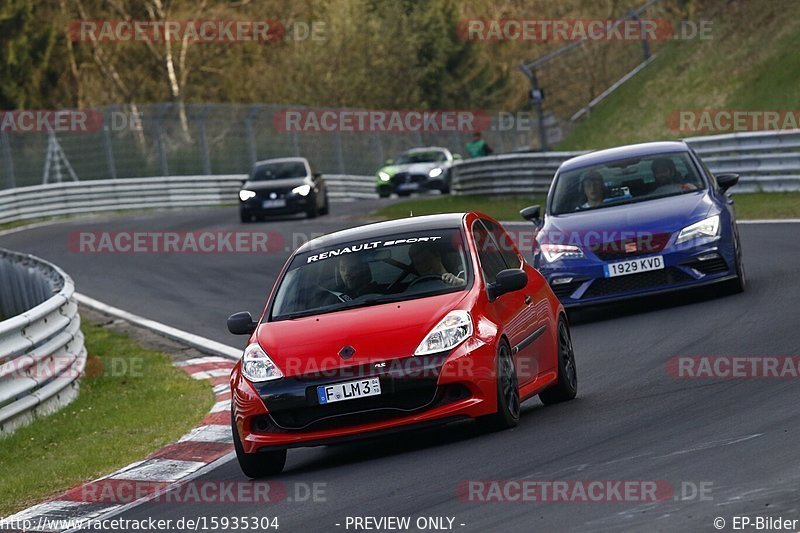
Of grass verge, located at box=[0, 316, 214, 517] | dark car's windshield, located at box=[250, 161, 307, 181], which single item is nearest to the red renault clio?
grass verge, located at box=[0, 316, 214, 517]

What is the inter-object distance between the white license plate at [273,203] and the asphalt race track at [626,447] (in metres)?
20.2

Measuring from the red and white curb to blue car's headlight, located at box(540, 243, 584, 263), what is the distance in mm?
3522

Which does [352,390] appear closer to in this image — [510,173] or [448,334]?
[448,334]

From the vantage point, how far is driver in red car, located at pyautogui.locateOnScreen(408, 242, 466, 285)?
9570mm

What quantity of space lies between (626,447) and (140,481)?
10.1 feet

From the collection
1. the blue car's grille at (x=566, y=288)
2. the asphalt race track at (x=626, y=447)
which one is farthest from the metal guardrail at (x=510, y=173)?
the asphalt race track at (x=626, y=447)

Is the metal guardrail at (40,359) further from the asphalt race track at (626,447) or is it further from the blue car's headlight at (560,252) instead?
the blue car's headlight at (560,252)

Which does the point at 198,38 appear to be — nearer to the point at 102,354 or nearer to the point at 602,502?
the point at 102,354

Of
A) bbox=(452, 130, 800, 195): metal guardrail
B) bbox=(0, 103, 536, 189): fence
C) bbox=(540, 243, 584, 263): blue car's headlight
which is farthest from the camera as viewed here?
bbox=(0, 103, 536, 189): fence

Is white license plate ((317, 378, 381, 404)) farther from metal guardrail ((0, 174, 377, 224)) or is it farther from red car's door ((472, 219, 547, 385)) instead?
metal guardrail ((0, 174, 377, 224))

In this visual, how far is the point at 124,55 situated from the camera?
233ft

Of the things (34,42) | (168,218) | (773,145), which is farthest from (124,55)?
(773,145)

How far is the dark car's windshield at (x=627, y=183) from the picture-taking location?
14.8 meters

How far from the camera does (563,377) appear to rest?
33.5 ft
